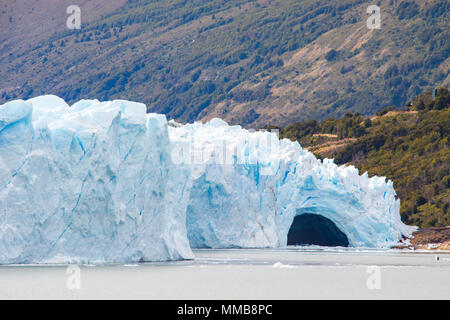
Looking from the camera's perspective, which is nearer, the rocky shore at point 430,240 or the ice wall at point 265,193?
the ice wall at point 265,193

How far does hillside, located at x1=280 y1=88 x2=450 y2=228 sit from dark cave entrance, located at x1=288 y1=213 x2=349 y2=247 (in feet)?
29.0

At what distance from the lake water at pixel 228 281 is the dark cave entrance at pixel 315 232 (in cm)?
1878

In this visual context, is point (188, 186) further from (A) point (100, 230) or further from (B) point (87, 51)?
(B) point (87, 51)

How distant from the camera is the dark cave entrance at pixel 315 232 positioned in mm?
54188

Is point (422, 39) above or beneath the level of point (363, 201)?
above

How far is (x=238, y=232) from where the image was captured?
1703 inches

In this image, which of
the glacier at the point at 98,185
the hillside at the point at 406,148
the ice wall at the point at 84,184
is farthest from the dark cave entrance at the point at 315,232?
the ice wall at the point at 84,184

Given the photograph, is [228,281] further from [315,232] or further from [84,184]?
[315,232]

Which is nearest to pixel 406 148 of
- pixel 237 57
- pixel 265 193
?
pixel 265 193

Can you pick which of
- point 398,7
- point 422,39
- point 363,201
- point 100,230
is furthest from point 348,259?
point 398,7

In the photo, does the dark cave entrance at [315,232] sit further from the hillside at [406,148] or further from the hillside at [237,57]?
the hillside at [237,57]
